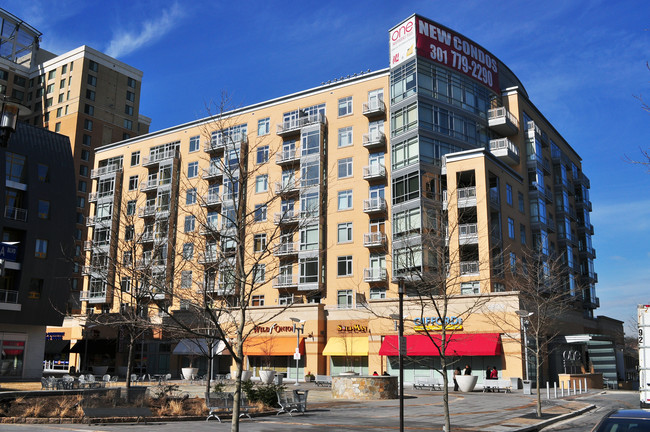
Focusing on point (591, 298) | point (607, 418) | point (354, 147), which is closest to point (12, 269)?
point (354, 147)

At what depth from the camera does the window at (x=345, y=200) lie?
53781mm

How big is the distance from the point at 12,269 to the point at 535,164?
47685 millimetres

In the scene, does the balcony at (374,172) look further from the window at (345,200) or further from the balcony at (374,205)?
the window at (345,200)

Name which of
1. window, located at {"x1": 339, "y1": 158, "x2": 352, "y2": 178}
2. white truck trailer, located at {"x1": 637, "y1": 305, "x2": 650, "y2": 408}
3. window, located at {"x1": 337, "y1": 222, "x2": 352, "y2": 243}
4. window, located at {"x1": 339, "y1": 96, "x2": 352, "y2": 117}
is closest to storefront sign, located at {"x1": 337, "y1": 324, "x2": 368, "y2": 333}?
window, located at {"x1": 337, "y1": 222, "x2": 352, "y2": 243}

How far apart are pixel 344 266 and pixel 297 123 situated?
603 inches

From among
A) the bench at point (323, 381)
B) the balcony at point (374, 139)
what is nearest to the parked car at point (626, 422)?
the bench at point (323, 381)

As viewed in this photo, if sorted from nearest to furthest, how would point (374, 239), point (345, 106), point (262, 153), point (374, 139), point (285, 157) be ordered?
point (374, 239) < point (374, 139) < point (345, 106) < point (285, 157) < point (262, 153)

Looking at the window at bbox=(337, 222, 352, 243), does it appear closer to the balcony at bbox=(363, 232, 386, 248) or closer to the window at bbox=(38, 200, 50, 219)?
the balcony at bbox=(363, 232, 386, 248)

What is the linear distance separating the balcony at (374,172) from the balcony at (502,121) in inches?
454

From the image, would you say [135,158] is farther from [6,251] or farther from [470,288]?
[6,251]

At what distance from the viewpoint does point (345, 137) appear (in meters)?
55.3

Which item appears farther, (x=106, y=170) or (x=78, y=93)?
(x=78, y=93)

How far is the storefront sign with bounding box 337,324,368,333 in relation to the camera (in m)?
49.0

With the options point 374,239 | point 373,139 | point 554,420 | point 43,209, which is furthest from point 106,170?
point 554,420
